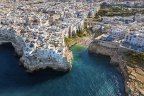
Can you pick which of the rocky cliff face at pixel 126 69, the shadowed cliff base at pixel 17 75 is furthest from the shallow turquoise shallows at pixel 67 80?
the rocky cliff face at pixel 126 69

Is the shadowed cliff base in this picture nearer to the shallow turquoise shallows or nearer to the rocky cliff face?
the shallow turquoise shallows

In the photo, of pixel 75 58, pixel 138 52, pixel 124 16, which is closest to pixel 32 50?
pixel 75 58

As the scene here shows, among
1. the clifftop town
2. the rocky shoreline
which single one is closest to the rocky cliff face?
the clifftop town

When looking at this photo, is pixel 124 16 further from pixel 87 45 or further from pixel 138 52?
pixel 138 52

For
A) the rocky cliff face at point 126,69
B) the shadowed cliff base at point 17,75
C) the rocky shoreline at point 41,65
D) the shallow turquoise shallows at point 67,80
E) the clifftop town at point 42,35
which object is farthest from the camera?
the clifftop town at point 42,35

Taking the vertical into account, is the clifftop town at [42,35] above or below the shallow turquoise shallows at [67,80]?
above

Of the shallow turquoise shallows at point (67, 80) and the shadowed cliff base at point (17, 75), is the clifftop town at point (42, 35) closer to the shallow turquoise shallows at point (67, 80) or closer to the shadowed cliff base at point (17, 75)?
the shadowed cliff base at point (17, 75)
